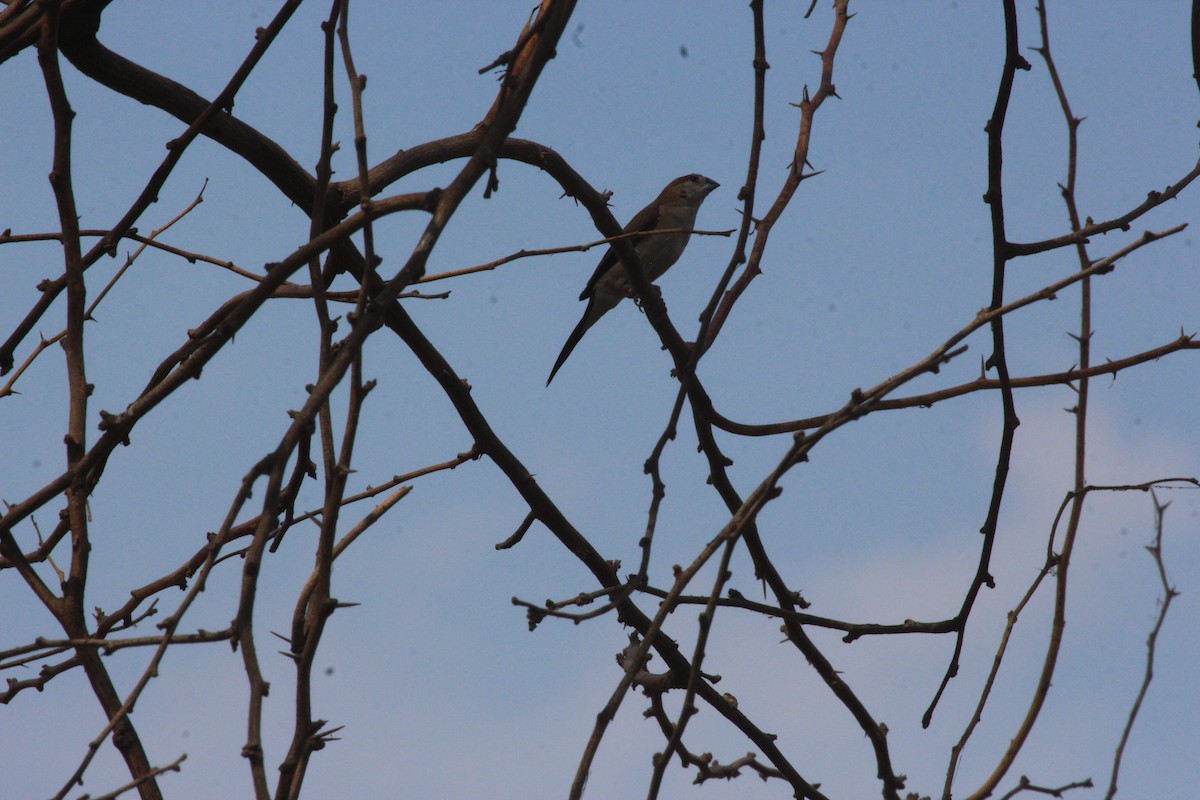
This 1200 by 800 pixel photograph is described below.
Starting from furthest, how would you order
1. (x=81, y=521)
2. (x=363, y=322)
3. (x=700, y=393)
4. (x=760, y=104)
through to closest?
(x=700, y=393)
(x=760, y=104)
(x=81, y=521)
(x=363, y=322)

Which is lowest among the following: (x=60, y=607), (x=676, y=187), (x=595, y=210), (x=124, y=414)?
(x=60, y=607)

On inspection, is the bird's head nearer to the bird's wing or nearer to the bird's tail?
the bird's wing

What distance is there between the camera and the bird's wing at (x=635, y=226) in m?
6.75

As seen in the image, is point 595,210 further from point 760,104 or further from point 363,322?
point 363,322

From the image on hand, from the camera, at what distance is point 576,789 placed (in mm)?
1847

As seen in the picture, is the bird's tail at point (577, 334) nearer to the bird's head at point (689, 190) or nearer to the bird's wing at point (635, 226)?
the bird's wing at point (635, 226)

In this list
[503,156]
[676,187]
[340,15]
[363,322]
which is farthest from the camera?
[676,187]

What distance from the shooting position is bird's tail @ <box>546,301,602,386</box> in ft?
20.9

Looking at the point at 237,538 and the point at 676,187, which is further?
the point at 676,187

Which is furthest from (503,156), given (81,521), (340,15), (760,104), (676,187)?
(676,187)

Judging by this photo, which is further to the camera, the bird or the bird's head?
the bird's head

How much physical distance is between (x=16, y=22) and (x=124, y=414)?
86 cm

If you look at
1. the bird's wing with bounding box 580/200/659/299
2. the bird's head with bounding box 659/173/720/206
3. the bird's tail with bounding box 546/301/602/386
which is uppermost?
the bird's head with bounding box 659/173/720/206

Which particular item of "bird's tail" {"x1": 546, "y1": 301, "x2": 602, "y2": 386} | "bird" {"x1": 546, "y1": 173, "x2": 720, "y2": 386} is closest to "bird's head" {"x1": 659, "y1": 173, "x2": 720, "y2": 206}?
"bird" {"x1": 546, "y1": 173, "x2": 720, "y2": 386}
